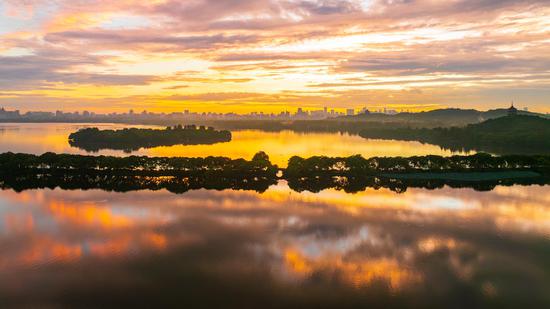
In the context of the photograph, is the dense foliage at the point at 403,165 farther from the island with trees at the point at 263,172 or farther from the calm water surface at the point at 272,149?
the calm water surface at the point at 272,149

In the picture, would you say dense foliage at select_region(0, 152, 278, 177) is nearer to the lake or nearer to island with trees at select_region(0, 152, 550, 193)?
island with trees at select_region(0, 152, 550, 193)

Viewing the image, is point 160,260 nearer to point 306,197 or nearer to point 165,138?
point 306,197

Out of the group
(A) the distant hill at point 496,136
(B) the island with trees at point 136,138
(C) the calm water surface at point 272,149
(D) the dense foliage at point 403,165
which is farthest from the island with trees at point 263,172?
(B) the island with trees at point 136,138

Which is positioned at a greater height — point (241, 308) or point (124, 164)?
point (124, 164)

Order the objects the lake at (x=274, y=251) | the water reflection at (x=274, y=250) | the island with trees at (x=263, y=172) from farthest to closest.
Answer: the island with trees at (x=263, y=172) → the water reflection at (x=274, y=250) → the lake at (x=274, y=251)

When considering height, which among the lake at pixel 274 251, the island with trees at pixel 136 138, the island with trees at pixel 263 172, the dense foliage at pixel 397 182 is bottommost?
the lake at pixel 274 251

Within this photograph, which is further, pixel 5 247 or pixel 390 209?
pixel 390 209

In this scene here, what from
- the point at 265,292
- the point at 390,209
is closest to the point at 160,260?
the point at 265,292

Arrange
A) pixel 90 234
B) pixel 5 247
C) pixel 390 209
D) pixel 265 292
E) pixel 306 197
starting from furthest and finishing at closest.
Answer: pixel 306 197
pixel 390 209
pixel 90 234
pixel 5 247
pixel 265 292
